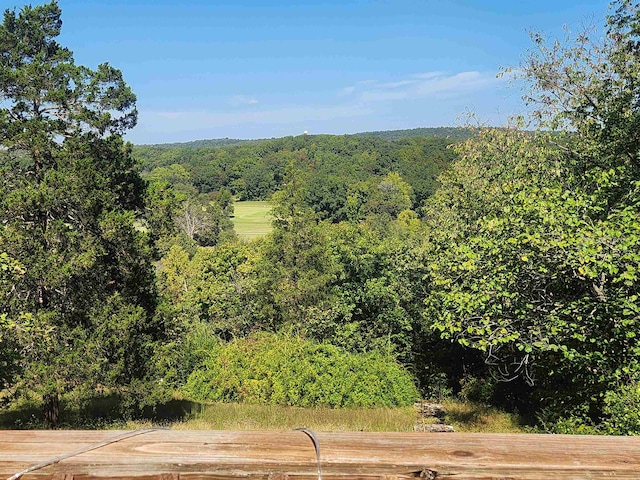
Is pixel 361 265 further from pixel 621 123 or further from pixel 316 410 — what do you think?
pixel 621 123

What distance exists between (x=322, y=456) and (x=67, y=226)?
13698 millimetres

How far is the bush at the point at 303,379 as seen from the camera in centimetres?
1686

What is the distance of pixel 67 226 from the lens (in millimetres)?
13195

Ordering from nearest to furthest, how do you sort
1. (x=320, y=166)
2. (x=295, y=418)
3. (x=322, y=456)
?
1. (x=322, y=456)
2. (x=295, y=418)
3. (x=320, y=166)

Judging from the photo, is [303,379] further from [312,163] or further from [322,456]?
[312,163]

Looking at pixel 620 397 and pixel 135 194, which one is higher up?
pixel 135 194

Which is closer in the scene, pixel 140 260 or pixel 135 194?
pixel 140 260

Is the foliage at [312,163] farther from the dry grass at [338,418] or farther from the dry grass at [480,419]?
the dry grass at [480,419]

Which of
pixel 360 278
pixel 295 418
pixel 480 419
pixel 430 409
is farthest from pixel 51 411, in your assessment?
pixel 360 278

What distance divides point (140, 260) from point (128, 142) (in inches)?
161

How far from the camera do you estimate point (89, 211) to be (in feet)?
44.4

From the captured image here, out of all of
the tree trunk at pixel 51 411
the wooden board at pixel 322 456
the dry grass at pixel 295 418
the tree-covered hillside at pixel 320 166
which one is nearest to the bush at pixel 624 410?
the wooden board at pixel 322 456


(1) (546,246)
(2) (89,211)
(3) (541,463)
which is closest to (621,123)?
(1) (546,246)

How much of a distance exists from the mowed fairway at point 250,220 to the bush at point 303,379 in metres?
58.2
